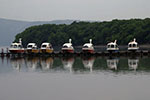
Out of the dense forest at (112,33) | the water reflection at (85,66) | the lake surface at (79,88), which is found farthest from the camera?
the dense forest at (112,33)

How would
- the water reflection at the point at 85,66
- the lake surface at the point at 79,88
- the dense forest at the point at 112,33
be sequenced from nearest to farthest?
the lake surface at the point at 79,88 → the water reflection at the point at 85,66 → the dense forest at the point at 112,33

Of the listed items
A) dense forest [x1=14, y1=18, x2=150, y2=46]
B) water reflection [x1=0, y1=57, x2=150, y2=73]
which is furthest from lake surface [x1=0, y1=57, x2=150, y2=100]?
dense forest [x1=14, y1=18, x2=150, y2=46]

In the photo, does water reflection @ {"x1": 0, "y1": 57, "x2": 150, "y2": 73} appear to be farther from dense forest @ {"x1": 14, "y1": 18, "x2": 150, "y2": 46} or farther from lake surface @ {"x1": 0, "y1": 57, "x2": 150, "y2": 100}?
dense forest @ {"x1": 14, "y1": 18, "x2": 150, "y2": 46}

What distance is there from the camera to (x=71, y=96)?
30516 millimetres

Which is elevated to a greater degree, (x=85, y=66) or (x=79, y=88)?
(x=85, y=66)

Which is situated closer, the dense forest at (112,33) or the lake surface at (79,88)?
the lake surface at (79,88)

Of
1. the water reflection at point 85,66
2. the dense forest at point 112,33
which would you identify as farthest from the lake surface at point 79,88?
the dense forest at point 112,33

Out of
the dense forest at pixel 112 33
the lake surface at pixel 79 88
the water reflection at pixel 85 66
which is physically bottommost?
the lake surface at pixel 79 88

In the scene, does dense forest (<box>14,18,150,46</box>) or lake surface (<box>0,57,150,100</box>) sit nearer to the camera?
lake surface (<box>0,57,150,100</box>)

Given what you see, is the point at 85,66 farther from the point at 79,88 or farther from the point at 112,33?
the point at 112,33

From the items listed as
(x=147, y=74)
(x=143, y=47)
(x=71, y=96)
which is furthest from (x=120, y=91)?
(x=143, y=47)

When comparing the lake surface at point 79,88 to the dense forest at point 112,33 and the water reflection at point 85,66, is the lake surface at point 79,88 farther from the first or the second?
the dense forest at point 112,33

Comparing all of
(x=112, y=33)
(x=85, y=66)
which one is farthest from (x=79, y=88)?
(x=112, y=33)

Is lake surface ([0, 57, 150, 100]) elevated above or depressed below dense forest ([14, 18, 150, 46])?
below
